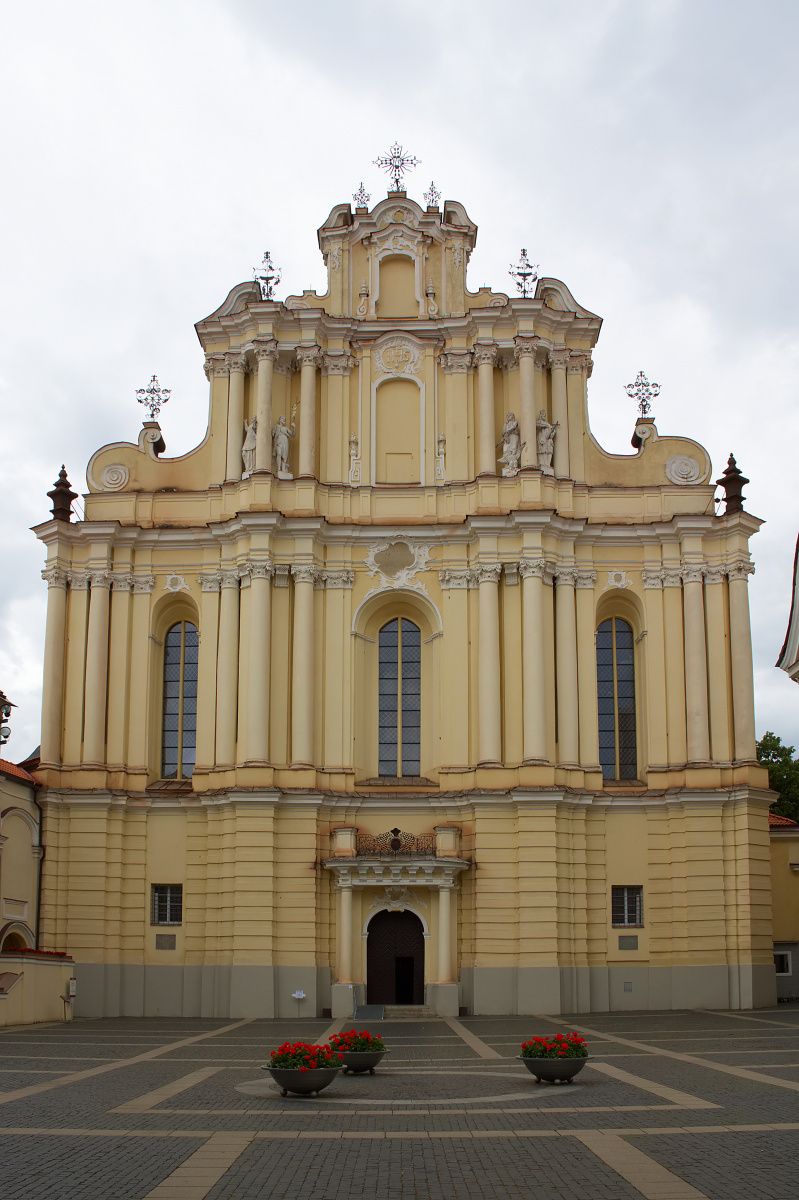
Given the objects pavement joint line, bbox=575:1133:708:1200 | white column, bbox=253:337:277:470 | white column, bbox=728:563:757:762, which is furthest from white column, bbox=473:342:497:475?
pavement joint line, bbox=575:1133:708:1200

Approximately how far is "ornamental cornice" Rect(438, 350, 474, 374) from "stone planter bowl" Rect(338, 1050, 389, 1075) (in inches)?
943

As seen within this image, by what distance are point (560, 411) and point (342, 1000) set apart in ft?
58.8

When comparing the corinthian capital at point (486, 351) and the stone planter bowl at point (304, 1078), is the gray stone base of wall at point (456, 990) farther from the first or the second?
the stone planter bowl at point (304, 1078)

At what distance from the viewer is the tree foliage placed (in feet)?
174

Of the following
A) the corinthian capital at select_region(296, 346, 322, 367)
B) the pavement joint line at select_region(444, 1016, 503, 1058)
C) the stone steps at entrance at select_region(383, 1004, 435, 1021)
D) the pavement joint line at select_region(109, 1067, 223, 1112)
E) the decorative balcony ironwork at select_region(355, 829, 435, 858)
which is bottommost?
the stone steps at entrance at select_region(383, 1004, 435, 1021)

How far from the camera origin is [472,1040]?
27.3m

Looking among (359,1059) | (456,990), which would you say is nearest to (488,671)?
(456,990)

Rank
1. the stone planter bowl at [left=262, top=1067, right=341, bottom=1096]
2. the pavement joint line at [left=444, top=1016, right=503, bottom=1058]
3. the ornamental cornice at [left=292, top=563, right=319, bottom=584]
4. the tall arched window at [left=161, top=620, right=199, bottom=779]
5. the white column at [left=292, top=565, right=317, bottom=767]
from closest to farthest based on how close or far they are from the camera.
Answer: the stone planter bowl at [left=262, top=1067, right=341, bottom=1096] < the pavement joint line at [left=444, top=1016, right=503, bottom=1058] < the white column at [left=292, top=565, right=317, bottom=767] < the ornamental cornice at [left=292, top=563, right=319, bottom=584] < the tall arched window at [left=161, top=620, right=199, bottom=779]

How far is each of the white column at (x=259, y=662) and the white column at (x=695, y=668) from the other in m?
11.9

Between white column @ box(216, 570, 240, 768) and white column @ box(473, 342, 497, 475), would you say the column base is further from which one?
white column @ box(473, 342, 497, 475)

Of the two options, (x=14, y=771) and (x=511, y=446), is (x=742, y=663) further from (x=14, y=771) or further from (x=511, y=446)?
(x=14, y=771)

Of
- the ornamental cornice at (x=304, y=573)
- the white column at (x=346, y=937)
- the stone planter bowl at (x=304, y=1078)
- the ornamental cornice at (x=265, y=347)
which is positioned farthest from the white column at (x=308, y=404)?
the stone planter bowl at (x=304, y=1078)

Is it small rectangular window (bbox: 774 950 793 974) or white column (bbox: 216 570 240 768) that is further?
small rectangular window (bbox: 774 950 793 974)

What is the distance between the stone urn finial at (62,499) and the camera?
40.0 meters
